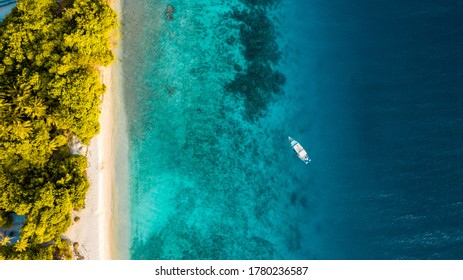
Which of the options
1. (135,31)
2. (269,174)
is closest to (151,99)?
(135,31)

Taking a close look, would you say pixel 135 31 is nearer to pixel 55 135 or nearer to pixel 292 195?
pixel 55 135

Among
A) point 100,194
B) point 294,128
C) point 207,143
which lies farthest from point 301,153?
point 100,194

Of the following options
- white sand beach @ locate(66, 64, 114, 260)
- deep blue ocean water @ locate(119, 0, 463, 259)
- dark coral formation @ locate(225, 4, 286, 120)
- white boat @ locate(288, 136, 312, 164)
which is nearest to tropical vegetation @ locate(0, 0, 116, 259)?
white sand beach @ locate(66, 64, 114, 260)

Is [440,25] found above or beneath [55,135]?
above

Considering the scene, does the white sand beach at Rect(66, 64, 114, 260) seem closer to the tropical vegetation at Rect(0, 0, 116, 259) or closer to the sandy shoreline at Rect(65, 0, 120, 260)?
the sandy shoreline at Rect(65, 0, 120, 260)

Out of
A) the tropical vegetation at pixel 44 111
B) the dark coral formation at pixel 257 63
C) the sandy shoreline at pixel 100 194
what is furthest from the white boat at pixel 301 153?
the tropical vegetation at pixel 44 111

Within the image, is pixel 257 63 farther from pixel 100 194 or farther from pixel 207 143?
pixel 100 194
